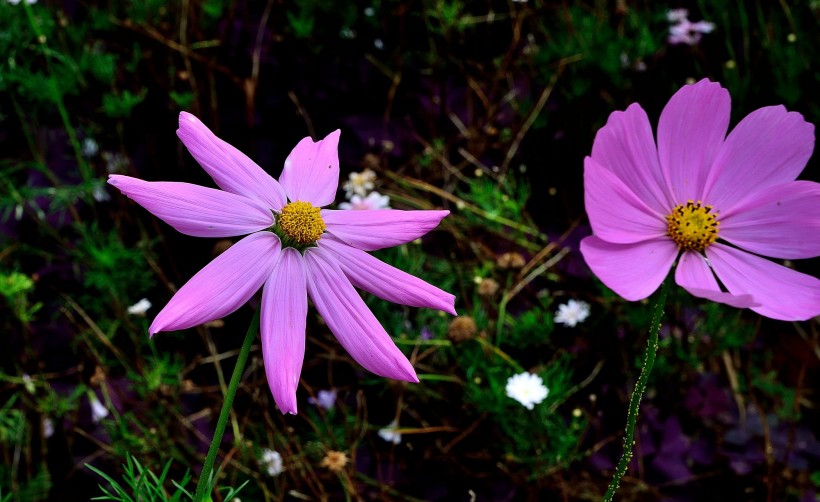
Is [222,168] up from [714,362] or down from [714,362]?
down

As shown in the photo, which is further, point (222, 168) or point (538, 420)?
point (538, 420)

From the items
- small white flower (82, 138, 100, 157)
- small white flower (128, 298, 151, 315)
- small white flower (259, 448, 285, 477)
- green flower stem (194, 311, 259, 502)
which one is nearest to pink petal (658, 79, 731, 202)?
green flower stem (194, 311, 259, 502)

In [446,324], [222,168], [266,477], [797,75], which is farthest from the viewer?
[797,75]

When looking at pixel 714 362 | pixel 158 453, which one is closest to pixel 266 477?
pixel 158 453

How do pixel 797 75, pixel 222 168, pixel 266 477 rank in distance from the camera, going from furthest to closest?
pixel 797 75 → pixel 266 477 → pixel 222 168

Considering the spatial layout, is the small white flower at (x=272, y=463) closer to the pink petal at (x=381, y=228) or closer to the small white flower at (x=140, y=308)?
the small white flower at (x=140, y=308)

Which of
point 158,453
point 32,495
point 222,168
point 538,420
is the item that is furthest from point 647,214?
point 32,495

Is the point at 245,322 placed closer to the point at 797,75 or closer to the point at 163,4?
the point at 163,4

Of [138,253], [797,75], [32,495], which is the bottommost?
[32,495]
